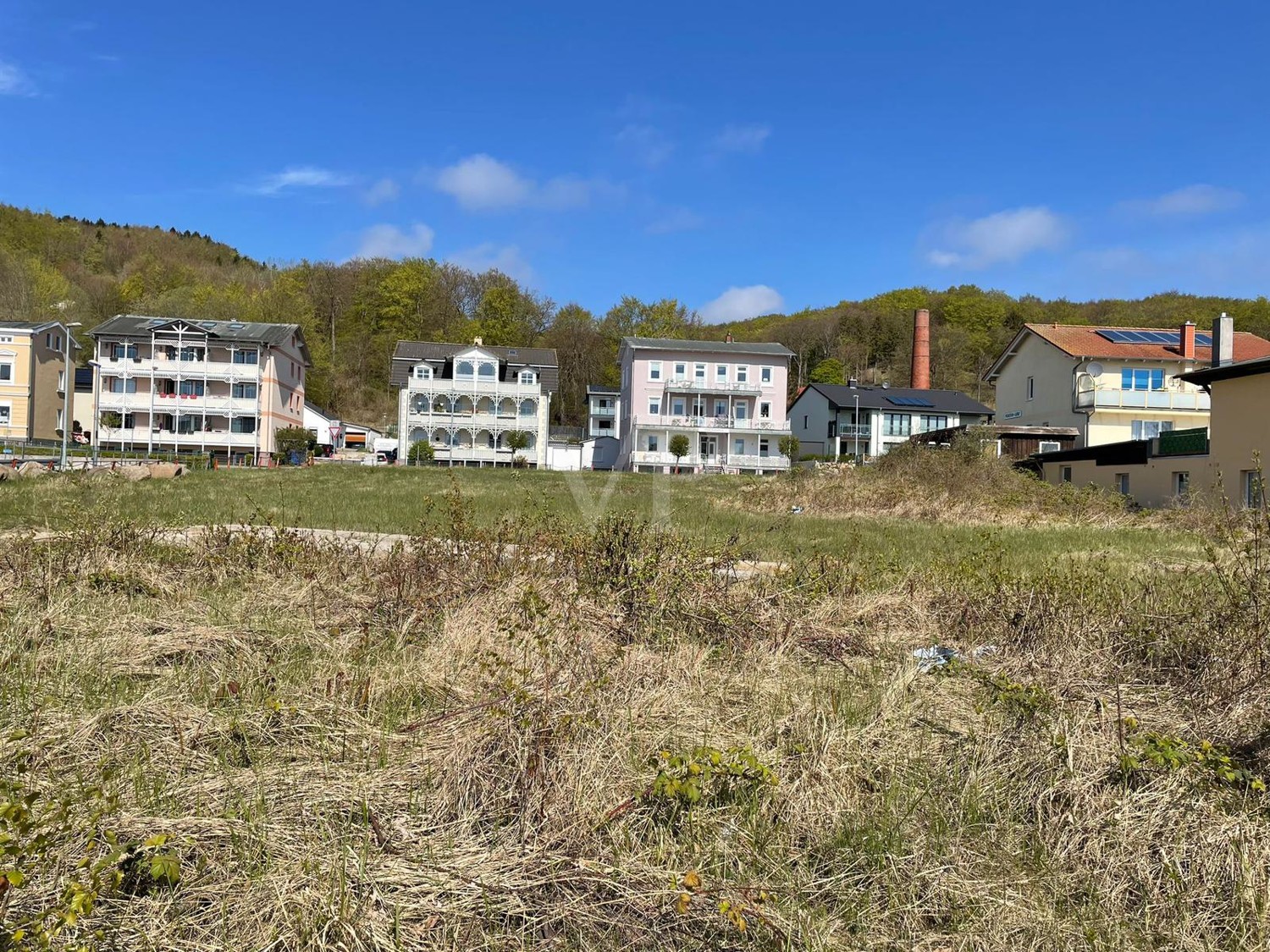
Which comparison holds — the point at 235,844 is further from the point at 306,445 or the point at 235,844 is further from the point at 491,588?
the point at 306,445

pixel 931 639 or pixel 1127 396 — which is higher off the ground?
pixel 1127 396

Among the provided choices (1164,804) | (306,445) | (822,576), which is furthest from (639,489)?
(306,445)

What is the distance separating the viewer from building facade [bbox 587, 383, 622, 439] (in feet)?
228

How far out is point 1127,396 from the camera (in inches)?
1718

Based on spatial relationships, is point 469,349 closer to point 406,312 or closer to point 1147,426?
point 406,312

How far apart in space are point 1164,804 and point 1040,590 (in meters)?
3.23

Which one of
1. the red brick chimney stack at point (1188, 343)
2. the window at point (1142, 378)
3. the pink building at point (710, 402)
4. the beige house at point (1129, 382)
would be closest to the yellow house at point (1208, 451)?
the beige house at point (1129, 382)

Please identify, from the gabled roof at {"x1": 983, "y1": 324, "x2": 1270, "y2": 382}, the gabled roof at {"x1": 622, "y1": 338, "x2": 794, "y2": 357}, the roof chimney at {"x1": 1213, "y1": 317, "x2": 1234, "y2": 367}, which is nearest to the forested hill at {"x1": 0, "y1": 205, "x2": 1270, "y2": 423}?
the gabled roof at {"x1": 622, "y1": 338, "x2": 794, "y2": 357}

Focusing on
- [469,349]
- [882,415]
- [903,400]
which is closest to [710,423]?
[882,415]

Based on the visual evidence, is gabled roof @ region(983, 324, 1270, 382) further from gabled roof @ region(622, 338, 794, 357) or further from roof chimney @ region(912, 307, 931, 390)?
gabled roof @ region(622, 338, 794, 357)

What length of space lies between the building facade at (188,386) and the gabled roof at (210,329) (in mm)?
60

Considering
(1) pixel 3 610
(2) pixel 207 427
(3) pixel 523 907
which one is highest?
(2) pixel 207 427

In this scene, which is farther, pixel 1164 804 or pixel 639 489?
pixel 639 489

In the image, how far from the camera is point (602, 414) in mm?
70438
